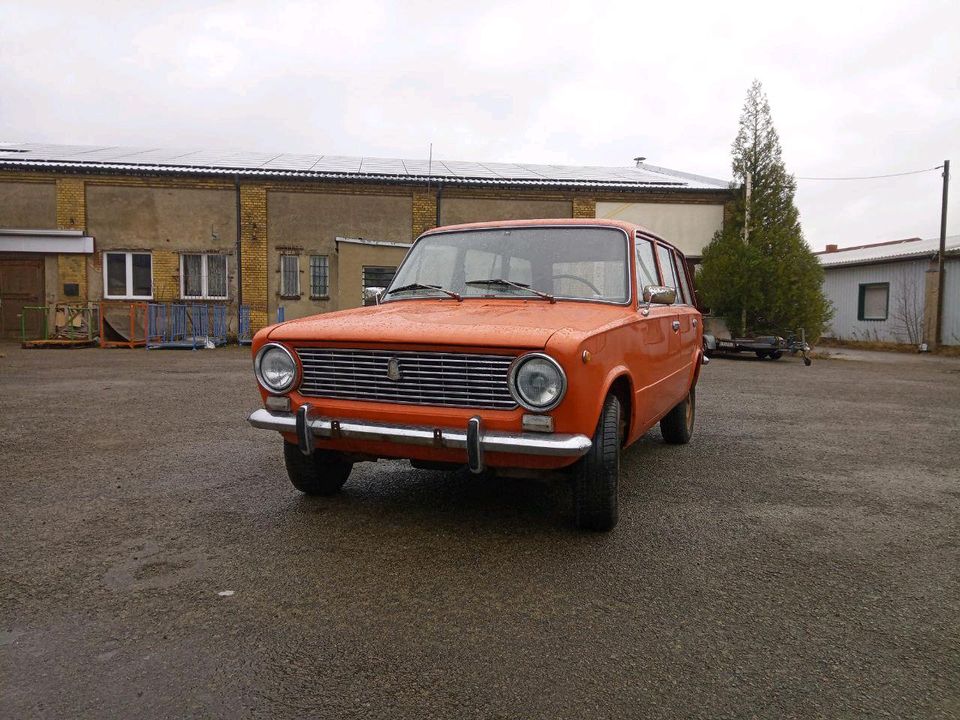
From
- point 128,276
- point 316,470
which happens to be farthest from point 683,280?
point 128,276

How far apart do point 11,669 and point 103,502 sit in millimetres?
1898

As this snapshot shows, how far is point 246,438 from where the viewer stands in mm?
5867

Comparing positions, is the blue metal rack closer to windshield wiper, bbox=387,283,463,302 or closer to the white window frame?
the white window frame

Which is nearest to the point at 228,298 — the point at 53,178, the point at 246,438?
the point at 53,178

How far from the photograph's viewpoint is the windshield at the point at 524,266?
4.07 m

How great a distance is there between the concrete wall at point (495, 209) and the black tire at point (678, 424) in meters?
14.2

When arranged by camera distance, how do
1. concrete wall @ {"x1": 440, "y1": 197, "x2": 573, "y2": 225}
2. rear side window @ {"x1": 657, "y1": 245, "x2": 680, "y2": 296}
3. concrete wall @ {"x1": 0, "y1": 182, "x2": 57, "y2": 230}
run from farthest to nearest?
concrete wall @ {"x1": 440, "y1": 197, "x2": 573, "y2": 225} < concrete wall @ {"x1": 0, "y1": 182, "x2": 57, "y2": 230} < rear side window @ {"x1": 657, "y1": 245, "x2": 680, "y2": 296}

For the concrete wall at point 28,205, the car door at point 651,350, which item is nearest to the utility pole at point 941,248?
the car door at point 651,350

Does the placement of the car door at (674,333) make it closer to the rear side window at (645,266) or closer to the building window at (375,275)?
the rear side window at (645,266)

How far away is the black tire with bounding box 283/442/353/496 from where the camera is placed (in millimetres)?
3852

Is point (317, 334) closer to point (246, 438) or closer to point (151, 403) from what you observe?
point (246, 438)

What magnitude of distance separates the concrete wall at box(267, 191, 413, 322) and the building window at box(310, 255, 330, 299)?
0.11 metres

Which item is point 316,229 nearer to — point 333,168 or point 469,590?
point 333,168

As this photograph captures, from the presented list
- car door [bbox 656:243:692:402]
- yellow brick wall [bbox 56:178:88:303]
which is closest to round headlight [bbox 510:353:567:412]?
car door [bbox 656:243:692:402]
